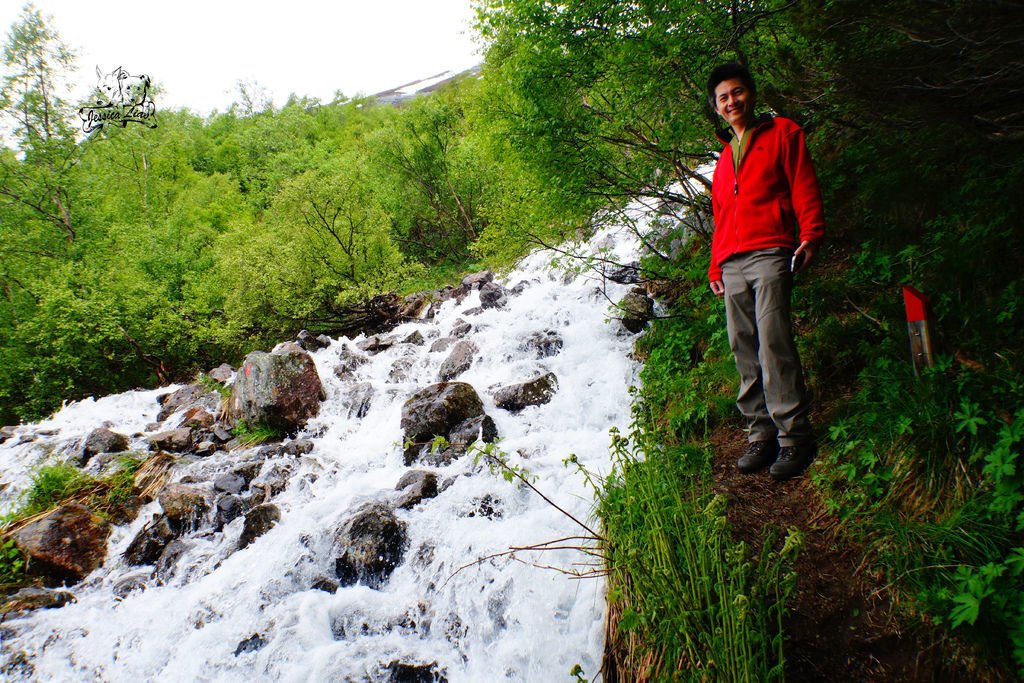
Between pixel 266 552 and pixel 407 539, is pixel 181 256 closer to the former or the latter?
pixel 266 552

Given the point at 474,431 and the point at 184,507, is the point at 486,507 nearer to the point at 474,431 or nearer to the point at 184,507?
the point at 474,431

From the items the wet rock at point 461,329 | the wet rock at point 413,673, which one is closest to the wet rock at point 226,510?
the wet rock at point 413,673

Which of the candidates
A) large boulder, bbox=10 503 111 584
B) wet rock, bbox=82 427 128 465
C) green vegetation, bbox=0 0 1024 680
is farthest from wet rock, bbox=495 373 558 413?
wet rock, bbox=82 427 128 465

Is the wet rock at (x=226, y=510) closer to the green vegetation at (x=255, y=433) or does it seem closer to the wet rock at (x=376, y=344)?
the green vegetation at (x=255, y=433)

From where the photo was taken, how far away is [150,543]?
5.54m

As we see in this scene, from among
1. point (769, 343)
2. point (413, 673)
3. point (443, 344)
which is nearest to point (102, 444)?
point (443, 344)

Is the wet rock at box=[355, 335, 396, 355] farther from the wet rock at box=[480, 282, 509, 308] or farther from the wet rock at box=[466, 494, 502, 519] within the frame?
the wet rock at box=[466, 494, 502, 519]

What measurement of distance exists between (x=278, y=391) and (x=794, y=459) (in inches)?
343

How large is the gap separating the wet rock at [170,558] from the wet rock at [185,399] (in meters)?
6.09

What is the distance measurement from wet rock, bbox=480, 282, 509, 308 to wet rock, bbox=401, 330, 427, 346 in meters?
2.01

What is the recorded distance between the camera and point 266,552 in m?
4.98

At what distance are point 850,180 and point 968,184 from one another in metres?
→ 1.53

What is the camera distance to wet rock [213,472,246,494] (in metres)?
6.51

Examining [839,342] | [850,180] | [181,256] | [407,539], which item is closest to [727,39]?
[850,180]
